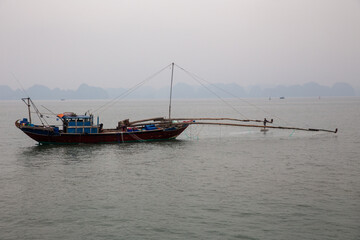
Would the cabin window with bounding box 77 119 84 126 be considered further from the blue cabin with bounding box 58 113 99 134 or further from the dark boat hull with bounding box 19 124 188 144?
the dark boat hull with bounding box 19 124 188 144

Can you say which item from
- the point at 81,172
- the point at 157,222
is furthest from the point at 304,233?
the point at 81,172

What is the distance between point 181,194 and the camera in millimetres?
27062

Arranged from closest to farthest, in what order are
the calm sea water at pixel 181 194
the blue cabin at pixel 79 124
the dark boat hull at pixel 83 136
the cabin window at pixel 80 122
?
the calm sea water at pixel 181 194
the blue cabin at pixel 79 124
the cabin window at pixel 80 122
the dark boat hull at pixel 83 136

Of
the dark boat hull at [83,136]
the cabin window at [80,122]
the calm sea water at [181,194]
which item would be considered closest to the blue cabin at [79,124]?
the cabin window at [80,122]

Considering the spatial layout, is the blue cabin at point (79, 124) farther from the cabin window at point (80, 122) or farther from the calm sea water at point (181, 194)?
the calm sea water at point (181, 194)

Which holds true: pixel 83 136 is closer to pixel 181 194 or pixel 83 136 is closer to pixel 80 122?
pixel 80 122

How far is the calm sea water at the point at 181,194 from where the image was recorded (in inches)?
812

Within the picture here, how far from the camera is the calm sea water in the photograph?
2062 centimetres

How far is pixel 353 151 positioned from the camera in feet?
152

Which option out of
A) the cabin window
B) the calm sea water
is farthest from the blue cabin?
the calm sea water

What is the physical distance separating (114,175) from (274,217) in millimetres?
17268

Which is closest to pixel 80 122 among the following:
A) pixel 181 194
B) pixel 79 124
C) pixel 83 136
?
pixel 79 124

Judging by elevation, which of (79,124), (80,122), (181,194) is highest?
(80,122)

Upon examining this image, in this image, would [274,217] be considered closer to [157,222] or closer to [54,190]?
[157,222]
